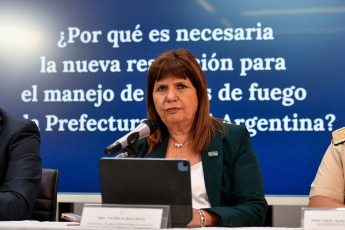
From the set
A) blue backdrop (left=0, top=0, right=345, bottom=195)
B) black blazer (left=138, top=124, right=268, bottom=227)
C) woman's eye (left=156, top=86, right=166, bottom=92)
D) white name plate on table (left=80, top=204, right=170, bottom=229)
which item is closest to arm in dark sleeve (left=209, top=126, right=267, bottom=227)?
black blazer (left=138, top=124, right=268, bottom=227)

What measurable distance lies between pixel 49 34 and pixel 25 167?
190cm

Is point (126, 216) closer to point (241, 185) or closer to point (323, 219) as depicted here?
point (323, 219)

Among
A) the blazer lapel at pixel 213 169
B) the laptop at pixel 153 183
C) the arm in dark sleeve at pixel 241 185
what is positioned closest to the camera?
the laptop at pixel 153 183

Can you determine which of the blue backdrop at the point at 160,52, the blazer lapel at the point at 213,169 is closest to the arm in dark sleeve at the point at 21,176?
the blazer lapel at the point at 213,169

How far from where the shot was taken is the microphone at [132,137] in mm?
1599

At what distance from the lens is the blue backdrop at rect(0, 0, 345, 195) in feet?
11.5

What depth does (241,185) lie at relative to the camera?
215 cm

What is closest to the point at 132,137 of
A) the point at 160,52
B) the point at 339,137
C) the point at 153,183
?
the point at 153,183

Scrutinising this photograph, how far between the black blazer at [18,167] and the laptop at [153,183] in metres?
0.72

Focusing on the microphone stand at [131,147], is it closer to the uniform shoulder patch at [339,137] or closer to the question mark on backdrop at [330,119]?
the uniform shoulder patch at [339,137]

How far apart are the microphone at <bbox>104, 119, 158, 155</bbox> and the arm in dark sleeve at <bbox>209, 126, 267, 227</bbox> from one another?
1.42ft

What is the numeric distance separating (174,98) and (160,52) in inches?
62.2

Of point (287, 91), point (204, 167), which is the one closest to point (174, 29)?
point (287, 91)

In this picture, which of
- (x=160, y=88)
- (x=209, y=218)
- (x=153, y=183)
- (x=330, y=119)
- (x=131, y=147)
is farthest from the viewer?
(x=330, y=119)
